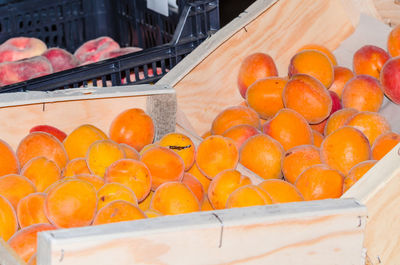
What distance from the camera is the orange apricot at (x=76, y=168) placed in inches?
46.1

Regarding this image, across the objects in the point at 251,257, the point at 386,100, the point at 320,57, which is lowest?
the point at 251,257

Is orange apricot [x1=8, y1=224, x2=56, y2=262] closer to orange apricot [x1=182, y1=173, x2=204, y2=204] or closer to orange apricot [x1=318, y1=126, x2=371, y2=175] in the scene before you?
orange apricot [x1=182, y1=173, x2=204, y2=204]

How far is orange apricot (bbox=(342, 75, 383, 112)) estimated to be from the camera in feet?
4.64

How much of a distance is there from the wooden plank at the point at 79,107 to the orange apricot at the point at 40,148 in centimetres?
6

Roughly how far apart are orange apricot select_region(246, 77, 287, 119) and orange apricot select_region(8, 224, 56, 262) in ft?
2.03

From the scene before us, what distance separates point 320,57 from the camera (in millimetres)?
1497

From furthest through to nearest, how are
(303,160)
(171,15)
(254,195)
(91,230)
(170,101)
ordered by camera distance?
(171,15) → (170,101) → (303,160) → (254,195) → (91,230)

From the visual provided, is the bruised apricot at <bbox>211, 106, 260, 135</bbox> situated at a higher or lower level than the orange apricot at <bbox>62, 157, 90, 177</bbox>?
higher

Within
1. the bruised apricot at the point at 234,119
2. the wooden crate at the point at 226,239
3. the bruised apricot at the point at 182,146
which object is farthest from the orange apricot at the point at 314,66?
the wooden crate at the point at 226,239

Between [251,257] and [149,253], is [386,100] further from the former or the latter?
[149,253]

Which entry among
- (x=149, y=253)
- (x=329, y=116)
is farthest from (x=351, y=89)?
(x=149, y=253)

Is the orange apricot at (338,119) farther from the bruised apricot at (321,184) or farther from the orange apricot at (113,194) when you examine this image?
the orange apricot at (113,194)

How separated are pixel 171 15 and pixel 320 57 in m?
0.57

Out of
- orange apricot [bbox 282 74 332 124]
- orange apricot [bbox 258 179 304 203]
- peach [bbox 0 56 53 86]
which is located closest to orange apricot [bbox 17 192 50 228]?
orange apricot [bbox 258 179 304 203]
